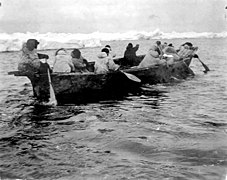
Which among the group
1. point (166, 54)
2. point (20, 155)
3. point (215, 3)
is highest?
point (215, 3)

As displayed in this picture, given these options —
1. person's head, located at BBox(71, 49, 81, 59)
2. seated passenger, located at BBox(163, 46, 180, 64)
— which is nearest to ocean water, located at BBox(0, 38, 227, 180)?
person's head, located at BBox(71, 49, 81, 59)

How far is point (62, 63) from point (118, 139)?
4.09 m

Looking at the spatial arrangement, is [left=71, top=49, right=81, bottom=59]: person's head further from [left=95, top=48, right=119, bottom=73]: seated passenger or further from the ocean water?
the ocean water

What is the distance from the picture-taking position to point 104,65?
945 centimetres

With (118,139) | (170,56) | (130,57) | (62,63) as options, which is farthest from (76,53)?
(118,139)

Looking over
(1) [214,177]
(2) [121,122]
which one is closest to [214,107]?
(2) [121,122]

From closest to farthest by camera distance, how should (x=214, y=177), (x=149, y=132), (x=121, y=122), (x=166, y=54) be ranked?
Answer: (x=214, y=177)
(x=149, y=132)
(x=121, y=122)
(x=166, y=54)

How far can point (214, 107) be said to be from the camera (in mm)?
7594

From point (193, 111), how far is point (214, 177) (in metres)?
3.61

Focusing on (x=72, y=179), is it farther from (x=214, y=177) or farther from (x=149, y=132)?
(x=149, y=132)

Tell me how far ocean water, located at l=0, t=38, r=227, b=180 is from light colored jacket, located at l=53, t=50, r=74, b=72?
3.79 ft

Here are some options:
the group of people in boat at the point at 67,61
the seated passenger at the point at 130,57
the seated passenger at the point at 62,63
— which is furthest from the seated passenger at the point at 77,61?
the seated passenger at the point at 130,57

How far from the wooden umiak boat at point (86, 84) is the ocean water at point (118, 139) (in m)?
0.49

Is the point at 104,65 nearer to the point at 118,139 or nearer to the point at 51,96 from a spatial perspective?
the point at 51,96
